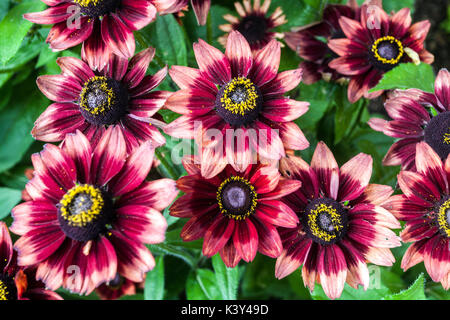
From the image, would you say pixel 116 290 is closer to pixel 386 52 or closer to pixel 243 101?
pixel 243 101

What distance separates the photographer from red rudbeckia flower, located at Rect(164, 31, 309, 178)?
112 cm

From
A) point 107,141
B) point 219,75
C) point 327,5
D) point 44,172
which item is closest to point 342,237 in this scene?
point 219,75

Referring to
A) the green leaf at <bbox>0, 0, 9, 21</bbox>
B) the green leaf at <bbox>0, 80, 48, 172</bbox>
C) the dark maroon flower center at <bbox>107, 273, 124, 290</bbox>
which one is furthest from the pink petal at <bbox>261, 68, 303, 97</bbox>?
the green leaf at <bbox>0, 0, 9, 21</bbox>

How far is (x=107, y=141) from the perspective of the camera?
1082 mm

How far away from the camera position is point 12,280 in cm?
115

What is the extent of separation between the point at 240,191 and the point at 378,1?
902mm

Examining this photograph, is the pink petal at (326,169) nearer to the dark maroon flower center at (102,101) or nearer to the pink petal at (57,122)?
the dark maroon flower center at (102,101)

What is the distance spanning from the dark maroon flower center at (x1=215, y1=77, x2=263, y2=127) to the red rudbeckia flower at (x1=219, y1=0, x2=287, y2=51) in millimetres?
713

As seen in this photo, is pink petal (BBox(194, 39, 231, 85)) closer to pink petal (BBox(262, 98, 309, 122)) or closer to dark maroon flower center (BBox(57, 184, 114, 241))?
pink petal (BBox(262, 98, 309, 122))

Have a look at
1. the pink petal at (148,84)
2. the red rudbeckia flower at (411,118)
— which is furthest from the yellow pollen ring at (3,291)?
the red rudbeckia flower at (411,118)

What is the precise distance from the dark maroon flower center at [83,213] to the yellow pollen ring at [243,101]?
40cm

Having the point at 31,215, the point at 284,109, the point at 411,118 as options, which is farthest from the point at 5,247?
the point at 411,118

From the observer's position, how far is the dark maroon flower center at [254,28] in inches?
72.7

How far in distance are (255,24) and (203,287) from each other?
1116mm
